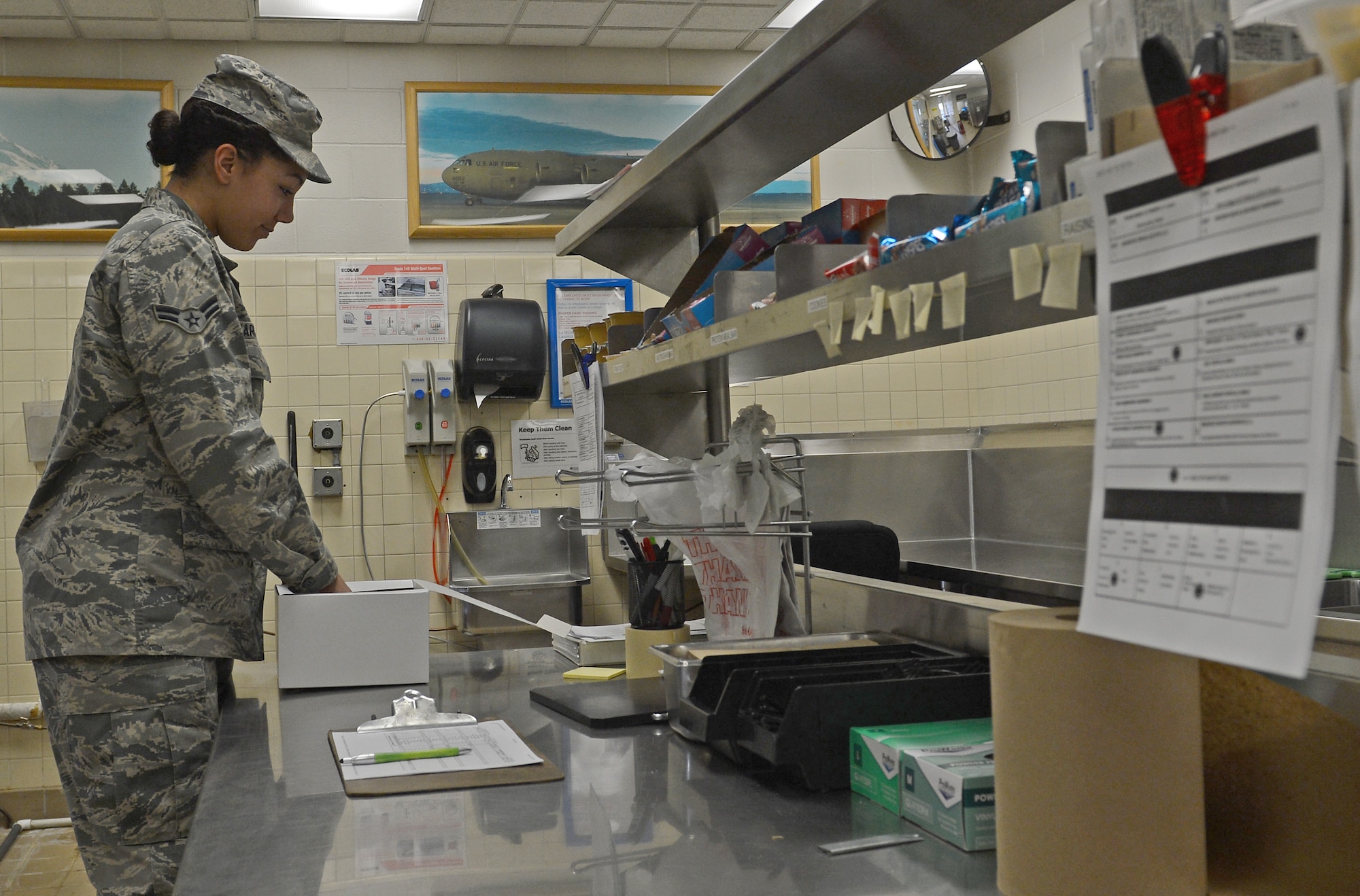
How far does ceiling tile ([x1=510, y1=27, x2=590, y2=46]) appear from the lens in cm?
441

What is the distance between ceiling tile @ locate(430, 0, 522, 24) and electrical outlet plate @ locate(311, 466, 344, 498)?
1800 millimetres

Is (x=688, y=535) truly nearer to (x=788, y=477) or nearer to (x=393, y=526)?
(x=788, y=477)

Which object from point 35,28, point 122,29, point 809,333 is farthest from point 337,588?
point 35,28

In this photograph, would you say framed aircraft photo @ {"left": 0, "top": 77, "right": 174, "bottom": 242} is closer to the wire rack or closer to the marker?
the wire rack

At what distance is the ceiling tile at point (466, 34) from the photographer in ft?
14.2

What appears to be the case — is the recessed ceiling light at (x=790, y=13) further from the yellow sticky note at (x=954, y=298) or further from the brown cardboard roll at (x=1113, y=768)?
the brown cardboard roll at (x=1113, y=768)

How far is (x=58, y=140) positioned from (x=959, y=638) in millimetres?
4206

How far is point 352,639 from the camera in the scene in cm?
189

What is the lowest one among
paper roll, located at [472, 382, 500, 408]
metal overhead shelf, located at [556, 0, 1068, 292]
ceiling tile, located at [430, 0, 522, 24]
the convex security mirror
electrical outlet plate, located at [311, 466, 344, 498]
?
electrical outlet plate, located at [311, 466, 344, 498]

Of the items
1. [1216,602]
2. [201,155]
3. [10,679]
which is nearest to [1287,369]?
[1216,602]

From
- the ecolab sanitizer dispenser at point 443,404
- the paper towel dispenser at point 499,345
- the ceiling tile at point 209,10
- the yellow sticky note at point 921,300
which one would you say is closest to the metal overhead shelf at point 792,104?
the yellow sticky note at point 921,300

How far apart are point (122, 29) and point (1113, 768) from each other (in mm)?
4588

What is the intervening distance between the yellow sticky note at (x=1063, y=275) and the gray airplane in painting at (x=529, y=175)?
3947 millimetres

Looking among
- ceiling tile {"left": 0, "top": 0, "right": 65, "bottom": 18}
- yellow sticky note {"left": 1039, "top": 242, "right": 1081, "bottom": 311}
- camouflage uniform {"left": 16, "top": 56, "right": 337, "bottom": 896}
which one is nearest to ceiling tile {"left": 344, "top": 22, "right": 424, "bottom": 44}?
ceiling tile {"left": 0, "top": 0, "right": 65, "bottom": 18}
